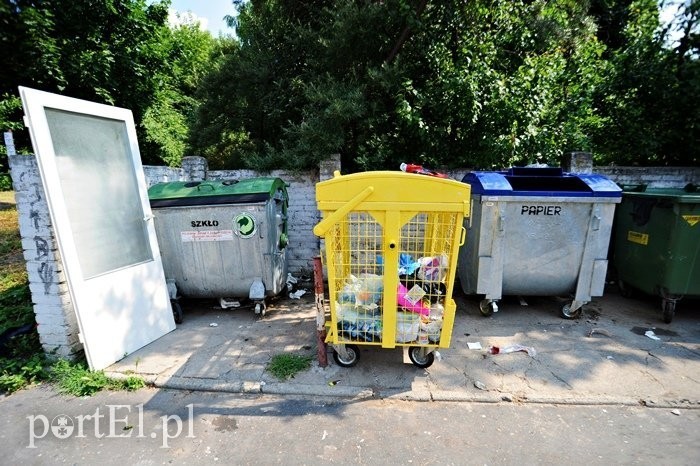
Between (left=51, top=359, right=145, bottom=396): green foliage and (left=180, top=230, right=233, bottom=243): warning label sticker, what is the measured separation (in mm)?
1541

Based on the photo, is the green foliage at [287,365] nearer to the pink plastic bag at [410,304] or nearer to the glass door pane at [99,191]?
the pink plastic bag at [410,304]

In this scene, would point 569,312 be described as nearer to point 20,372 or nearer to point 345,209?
point 345,209

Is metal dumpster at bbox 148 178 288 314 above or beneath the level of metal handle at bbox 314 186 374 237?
beneath

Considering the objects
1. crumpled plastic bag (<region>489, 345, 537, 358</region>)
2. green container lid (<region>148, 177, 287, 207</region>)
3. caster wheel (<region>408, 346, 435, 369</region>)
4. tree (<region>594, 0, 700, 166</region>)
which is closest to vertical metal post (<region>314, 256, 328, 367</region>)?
caster wheel (<region>408, 346, 435, 369</region>)

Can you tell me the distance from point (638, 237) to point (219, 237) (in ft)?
16.5

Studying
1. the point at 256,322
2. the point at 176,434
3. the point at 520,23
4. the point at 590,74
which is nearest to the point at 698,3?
the point at 590,74

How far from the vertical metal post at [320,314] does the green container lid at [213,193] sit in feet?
4.25

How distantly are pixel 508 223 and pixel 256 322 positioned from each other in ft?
10.1

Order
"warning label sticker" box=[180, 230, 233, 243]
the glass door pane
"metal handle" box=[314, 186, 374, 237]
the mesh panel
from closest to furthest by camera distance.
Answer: "metal handle" box=[314, 186, 374, 237] < the mesh panel < the glass door pane < "warning label sticker" box=[180, 230, 233, 243]

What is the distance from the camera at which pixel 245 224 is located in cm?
384

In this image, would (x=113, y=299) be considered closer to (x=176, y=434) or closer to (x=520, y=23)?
(x=176, y=434)

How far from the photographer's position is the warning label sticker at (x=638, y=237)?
4.04 meters

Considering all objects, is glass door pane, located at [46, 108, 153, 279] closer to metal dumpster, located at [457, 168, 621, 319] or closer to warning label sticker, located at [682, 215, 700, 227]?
metal dumpster, located at [457, 168, 621, 319]

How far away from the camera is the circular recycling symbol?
12.6 ft
